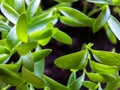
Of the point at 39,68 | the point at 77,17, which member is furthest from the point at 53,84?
the point at 77,17

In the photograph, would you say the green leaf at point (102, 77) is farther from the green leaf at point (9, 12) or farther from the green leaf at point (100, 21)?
the green leaf at point (9, 12)

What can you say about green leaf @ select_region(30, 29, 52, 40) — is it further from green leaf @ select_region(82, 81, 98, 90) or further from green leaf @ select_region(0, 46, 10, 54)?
green leaf @ select_region(82, 81, 98, 90)

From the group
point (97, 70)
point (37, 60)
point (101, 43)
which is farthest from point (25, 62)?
point (101, 43)

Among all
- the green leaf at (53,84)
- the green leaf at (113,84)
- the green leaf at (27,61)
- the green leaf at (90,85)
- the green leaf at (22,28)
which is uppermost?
the green leaf at (22,28)

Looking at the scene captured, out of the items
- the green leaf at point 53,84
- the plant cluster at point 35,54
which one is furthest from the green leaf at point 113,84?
the green leaf at point 53,84

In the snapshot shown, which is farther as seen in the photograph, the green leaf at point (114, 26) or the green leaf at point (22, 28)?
the green leaf at point (114, 26)

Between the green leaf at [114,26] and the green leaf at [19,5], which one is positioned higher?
the green leaf at [19,5]

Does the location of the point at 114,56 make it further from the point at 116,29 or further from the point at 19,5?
the point at 19,5

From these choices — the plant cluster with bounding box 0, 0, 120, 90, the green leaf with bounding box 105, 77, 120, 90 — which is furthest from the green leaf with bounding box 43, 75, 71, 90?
the green leaf with bounding box 105, 77, 120, 90
